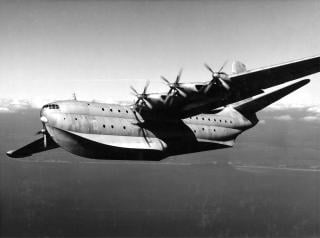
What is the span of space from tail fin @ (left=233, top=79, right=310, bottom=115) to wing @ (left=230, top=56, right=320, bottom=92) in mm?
2460

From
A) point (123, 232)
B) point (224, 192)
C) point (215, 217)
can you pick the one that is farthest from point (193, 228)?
point (224, 192)

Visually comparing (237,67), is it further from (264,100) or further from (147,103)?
(147,103)

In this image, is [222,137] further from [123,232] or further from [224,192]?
[224,192]

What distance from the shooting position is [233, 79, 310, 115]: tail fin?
18995 millimetres

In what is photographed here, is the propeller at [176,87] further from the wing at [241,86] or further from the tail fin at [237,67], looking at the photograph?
the tail fin at [237,67]

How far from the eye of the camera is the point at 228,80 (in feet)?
49.2

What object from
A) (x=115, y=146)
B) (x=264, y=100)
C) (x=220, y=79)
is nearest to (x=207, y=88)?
(x=220, y=79)

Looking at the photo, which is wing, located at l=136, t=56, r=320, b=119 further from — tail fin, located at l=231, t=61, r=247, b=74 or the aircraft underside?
tail fin, located at l=231, t=61, r=247, b=74

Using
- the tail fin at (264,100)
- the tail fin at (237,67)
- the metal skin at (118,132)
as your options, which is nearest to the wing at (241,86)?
the metal skin at (118,132)

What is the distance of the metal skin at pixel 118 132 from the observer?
17.0 metres

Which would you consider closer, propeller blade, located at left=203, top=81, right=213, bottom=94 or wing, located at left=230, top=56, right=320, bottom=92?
wing, located at left=230, top=56, right=320, bottom=92

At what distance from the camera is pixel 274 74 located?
15156 millimetres

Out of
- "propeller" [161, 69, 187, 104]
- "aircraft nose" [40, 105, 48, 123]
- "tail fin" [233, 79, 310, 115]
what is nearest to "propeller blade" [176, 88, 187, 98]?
"propeller" [161, 69, 187, 104]

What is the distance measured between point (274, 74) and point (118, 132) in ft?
31.2
